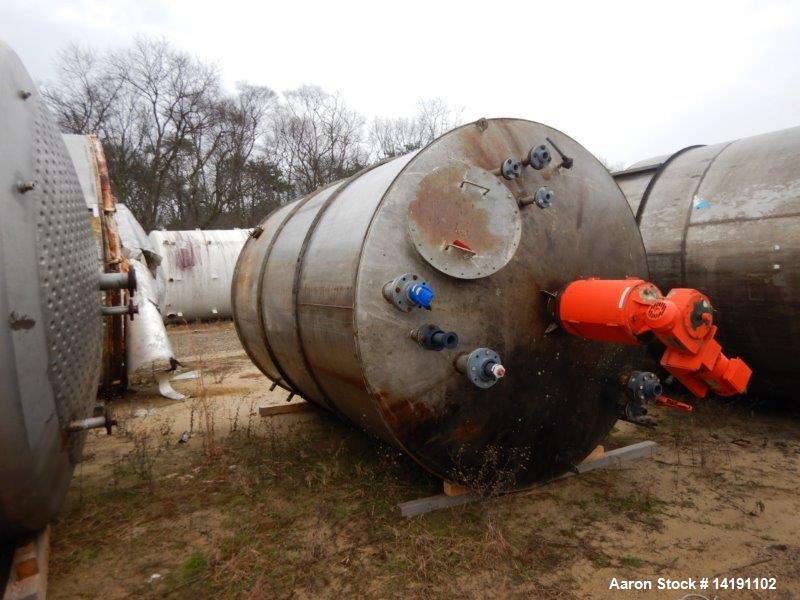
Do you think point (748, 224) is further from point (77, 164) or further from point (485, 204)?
point (77, 164)

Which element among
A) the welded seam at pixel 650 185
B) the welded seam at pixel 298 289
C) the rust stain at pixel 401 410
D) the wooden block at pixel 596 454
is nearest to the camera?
the rust stain at pixel 401 410

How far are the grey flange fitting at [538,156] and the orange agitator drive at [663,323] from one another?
0.79 meters

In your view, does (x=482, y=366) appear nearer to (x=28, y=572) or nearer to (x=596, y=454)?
(x=596, y=454)

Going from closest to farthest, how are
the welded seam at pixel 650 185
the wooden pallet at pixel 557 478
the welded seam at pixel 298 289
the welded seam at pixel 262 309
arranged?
the wooden pallet at pixel 557 478 → the welded seam at pixel 298 289 → the welded seam at pixel 262 309 → the welded seam at pixel 650 185

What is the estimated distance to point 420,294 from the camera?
272 centimetres

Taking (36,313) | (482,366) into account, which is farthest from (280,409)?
(36,313)

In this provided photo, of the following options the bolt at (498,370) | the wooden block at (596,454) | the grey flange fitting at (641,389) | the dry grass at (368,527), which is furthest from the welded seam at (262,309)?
the grey flange fitting at (641,389)

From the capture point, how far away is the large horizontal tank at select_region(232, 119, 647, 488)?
288 centimetres

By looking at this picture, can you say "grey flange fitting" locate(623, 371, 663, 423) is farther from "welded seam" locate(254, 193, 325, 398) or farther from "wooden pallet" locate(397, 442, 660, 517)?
"welded seam" locate(254, 193, 325, 398)

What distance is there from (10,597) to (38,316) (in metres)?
1.44

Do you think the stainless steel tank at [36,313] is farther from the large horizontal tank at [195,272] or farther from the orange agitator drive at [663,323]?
the large horizontal tank at [195,272]

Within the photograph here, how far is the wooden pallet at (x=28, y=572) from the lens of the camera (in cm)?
250

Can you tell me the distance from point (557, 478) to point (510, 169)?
221 cm

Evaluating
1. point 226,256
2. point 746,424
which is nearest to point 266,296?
point 746,424
